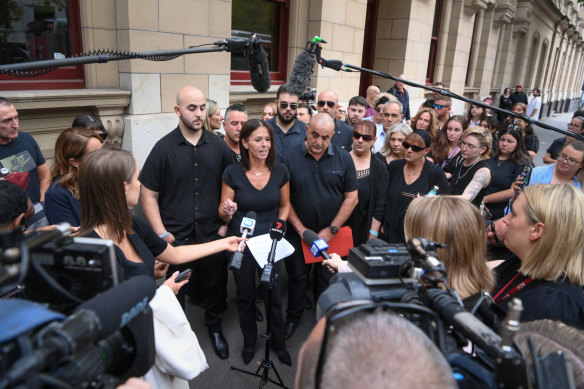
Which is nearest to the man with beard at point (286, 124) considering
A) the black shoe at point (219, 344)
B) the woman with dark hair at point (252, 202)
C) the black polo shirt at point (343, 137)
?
the black polo shirt at point (343, 137)

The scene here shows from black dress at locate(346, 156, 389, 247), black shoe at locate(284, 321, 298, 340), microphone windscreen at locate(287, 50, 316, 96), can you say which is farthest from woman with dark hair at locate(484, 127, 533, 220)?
black shoe at locate(284, 321, 298, 340)

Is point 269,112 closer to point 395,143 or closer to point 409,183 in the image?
point 395,143

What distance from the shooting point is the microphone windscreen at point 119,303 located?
0.93 meters

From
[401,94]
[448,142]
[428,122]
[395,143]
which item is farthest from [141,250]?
[401,94]

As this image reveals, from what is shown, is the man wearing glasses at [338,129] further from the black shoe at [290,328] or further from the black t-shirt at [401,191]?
the black shoe at [290,328]

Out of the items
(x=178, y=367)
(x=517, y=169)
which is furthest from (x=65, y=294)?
(x=517, y=169)

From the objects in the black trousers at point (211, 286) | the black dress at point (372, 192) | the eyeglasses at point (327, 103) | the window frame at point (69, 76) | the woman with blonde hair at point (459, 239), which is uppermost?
the window frame at point (69, 76)

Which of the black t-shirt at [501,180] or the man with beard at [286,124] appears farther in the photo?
the black t-shirt at [501,180]

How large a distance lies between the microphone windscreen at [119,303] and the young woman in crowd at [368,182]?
2.84 metres

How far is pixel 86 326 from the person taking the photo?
2.78 ft

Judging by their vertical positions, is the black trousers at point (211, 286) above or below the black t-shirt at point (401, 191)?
below

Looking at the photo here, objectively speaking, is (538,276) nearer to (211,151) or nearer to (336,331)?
(336,331)

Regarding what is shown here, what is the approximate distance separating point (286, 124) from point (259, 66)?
169 centimetres

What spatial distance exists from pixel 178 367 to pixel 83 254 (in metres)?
0.78
